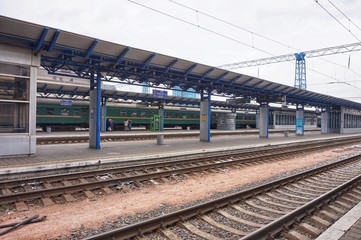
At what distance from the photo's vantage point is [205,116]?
20922 mm

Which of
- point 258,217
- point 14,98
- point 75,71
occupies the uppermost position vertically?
point 75,71

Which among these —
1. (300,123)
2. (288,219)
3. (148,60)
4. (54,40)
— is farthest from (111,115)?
(288,219)

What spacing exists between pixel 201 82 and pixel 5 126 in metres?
12.9

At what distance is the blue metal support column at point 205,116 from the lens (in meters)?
20.8

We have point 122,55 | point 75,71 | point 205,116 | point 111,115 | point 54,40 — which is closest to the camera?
point 54,40

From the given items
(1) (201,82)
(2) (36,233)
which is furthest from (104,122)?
(2) (36,233)

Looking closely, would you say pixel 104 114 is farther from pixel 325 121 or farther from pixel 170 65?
pixel 325 121

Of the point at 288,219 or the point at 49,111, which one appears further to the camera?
the point at 49,111

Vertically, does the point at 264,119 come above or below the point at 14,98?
below

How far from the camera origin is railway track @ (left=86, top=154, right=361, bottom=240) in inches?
185

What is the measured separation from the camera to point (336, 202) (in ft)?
22.2

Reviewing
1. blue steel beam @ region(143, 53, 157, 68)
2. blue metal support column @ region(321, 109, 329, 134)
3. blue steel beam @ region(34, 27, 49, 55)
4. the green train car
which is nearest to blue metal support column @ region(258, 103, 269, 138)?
the green train car

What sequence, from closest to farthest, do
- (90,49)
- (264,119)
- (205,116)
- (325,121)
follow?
1. (90,49)
2. (205,116)
3. (264,119)
4. (325,121)

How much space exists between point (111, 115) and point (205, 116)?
610 inches
